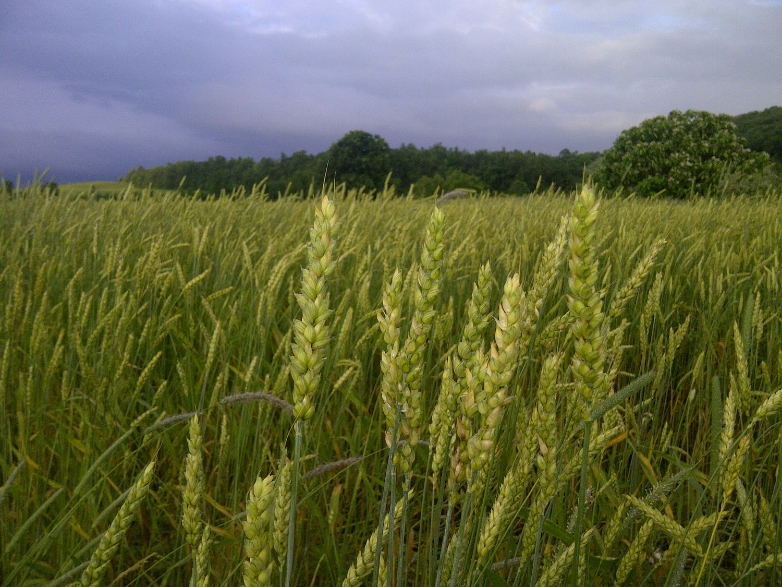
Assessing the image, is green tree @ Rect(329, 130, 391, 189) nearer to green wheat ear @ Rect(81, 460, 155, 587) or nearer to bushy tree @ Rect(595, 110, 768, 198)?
bushy tree @ Rect(595, 110, 768, 198)

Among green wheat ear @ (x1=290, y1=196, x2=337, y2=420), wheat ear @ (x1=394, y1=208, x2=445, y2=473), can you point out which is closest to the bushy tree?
wheat ear @ (x1=394, y1=208, x2=445, y2=473)

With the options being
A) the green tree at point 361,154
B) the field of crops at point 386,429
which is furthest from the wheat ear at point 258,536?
the green tree at point 361,154

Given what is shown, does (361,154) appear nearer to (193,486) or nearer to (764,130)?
(764,130)

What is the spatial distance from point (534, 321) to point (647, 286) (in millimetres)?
2277

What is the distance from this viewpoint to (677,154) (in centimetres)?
1586

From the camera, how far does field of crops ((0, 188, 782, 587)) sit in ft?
2.29

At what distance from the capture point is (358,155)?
2041cm

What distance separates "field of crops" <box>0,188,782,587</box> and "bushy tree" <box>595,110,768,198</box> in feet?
42.8

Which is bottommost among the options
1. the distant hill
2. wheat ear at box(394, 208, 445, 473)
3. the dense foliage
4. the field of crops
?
the field of crops

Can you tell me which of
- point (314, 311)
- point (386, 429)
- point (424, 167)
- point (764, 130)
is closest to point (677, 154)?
point (424, 167)

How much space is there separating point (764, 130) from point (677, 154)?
32.5 feet

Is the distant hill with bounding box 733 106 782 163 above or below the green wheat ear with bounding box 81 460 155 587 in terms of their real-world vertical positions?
above

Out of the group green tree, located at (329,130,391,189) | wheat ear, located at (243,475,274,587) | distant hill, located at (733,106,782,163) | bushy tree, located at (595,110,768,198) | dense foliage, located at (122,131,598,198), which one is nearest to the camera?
wheat ear, located at (243,475,274,587)

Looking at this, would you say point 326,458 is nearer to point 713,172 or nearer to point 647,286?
point 647,286
